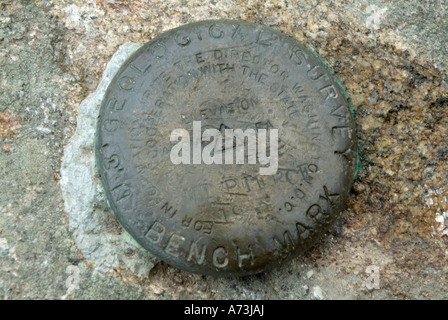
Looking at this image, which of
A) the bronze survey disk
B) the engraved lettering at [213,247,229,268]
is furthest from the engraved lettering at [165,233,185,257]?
the engraved lettering at [213,247,229,268]

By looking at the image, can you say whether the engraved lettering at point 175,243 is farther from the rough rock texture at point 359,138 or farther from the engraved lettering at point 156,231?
the rough rock texture at point 359,138

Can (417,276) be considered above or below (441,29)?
below

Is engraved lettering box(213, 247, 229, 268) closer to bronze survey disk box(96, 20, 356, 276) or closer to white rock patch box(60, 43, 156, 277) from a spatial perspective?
bronze survey disk box(96, 20, 356, 276)

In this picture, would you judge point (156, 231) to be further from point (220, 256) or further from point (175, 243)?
point (220, 256)

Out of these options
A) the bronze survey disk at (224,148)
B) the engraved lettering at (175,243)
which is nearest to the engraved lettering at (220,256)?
the bronze survey disk at (224,148)

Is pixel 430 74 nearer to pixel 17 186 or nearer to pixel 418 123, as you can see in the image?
pixel 418 123

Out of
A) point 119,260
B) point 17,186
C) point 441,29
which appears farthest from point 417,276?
point 17,186
